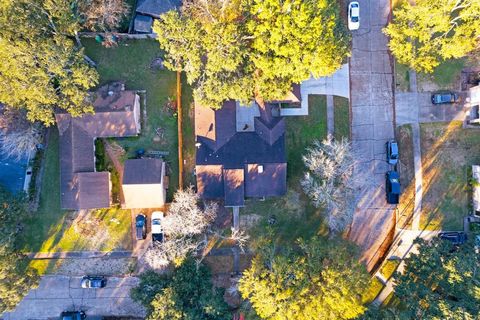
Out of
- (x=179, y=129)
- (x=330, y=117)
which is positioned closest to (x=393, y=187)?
(x=330, y=117)

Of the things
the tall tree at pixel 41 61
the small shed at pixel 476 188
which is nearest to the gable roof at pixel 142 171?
the tall tree at pixel 41 61

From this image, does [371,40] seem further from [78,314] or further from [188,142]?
[78,314]

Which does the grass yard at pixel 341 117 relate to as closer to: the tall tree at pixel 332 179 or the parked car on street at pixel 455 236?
the tall tree at pixel 332 179

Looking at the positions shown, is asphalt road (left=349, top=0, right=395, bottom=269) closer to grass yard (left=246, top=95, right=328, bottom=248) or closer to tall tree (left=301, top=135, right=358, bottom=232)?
tall tree (left=301, top=135, right=358, bottom=232)

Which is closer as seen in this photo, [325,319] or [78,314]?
[325,319]

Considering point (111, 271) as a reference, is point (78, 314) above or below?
below

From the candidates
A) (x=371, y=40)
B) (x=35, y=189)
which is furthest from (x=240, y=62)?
(x=35, y=189)

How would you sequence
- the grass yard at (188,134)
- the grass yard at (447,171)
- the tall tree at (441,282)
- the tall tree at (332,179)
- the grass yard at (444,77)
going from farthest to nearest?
the grass yard at (444,77) < the grass yard at (447,171) < the grass yard at (188,134) < the tall tree at (332,179) < the tall tree at (441,282)
